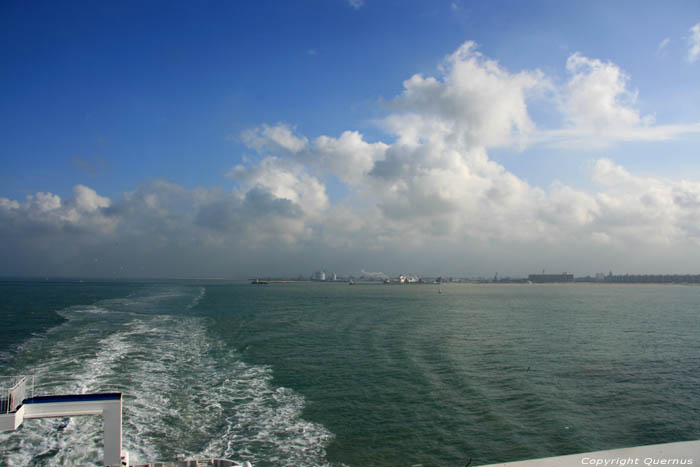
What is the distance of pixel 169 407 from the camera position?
59.4 ft

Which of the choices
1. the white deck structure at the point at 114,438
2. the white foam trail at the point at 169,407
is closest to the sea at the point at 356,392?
the white foam trail at the point at 169,407

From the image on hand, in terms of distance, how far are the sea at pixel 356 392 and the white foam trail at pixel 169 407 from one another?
8 centimetres

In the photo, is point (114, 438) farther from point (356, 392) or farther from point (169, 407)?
point (356, 392)

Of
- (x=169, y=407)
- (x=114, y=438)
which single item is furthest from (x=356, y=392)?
(x=114, y=438)

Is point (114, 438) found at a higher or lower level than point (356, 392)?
higher

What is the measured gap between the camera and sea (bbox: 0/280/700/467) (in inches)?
561

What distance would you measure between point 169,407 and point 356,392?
8.55 meters

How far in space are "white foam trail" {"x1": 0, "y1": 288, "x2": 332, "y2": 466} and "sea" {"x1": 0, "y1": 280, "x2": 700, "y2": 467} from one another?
79mm

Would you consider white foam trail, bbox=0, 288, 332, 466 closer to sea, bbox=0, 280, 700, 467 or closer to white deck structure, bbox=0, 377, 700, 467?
sea, bbox=0, 280, 700, 467

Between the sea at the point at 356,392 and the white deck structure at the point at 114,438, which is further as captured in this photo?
the sea at the point at 356,392

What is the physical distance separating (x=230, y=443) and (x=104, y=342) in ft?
75.0

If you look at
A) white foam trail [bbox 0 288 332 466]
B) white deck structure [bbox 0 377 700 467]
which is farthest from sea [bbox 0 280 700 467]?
white deck structure [bbox 0 377 700 467]

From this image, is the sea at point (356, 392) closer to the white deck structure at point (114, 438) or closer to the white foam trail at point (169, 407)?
the white foam trail at point (169, 407)

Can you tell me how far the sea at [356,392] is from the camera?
46.8 ft
